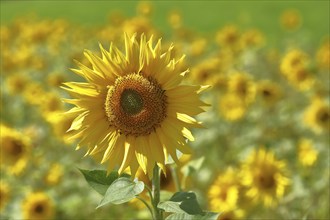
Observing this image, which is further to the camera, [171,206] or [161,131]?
[161,131]

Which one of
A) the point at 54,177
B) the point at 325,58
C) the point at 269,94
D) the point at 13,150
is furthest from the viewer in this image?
the point at 325,58

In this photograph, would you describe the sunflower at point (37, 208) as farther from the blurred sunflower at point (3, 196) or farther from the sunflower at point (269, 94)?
the sunflower at point (269, 94)

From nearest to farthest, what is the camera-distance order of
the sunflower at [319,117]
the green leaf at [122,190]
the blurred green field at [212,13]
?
1. the green leaf at [122,190]
2. the sunflower at [319,117]
3. the blurred green field at [212,13]

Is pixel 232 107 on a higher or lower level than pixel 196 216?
higher

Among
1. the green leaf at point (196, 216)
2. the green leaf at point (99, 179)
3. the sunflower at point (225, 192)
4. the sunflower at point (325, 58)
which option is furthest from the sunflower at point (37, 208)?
the sunflower at point (325, 58)

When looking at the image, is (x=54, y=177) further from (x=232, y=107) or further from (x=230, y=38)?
(x=230, y=38)

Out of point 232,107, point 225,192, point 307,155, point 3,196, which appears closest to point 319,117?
point 307,155
